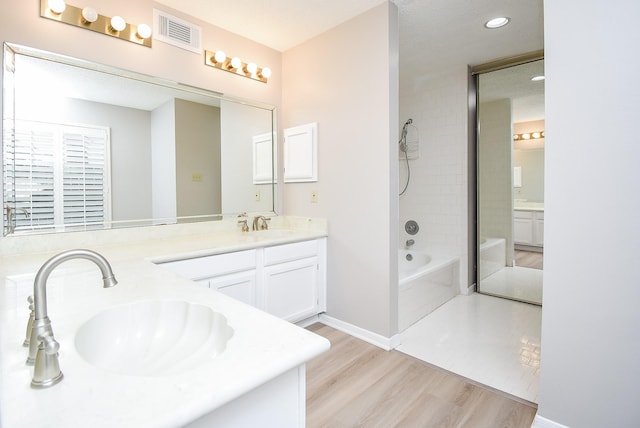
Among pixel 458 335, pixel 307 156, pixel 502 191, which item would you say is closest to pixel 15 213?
pixel 307 156

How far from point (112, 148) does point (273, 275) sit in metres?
1.39

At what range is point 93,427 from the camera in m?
0.48

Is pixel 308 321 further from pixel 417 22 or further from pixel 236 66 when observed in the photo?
pixel 417 22

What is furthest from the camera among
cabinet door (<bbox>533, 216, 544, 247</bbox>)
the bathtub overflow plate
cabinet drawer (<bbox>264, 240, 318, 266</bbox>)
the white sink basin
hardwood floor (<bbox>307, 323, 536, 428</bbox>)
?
the bathtub overflow plate

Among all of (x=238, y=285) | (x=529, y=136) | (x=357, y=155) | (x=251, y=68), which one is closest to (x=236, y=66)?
(x=251, y=68)

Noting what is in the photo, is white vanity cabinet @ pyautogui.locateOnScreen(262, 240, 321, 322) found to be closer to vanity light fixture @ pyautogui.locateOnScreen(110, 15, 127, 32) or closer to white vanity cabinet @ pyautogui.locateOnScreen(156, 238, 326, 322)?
white vanity cabinet @ pyautogui.locateOnScreen(156, 238, 326, 322)

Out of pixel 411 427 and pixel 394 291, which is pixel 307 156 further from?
pixel 411 427

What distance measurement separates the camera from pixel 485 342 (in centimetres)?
242

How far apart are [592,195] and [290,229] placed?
2.21 m

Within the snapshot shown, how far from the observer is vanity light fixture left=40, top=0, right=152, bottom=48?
1.84 m

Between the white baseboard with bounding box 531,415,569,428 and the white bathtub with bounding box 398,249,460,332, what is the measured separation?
3.62 feet

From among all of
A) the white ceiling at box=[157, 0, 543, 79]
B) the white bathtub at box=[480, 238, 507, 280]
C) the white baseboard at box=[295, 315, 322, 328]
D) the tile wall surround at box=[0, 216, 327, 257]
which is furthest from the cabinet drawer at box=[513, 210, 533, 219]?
the white baseboard at box=[295, 315, 322, 328]

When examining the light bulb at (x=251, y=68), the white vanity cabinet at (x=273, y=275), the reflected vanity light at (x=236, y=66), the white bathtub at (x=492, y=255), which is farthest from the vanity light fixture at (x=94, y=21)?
the white bathtub at (x=492, y=255)

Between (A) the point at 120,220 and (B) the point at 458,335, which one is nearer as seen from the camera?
(A) the point at 120,220
